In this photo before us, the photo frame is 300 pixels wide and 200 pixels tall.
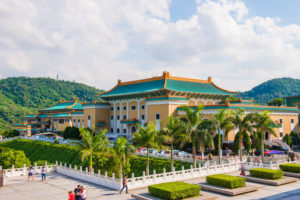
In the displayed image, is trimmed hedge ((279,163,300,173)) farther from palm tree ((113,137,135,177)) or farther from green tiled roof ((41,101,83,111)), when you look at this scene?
green tiled roof ((41,101,83,111))

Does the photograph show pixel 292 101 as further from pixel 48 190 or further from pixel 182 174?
pixel 48 190

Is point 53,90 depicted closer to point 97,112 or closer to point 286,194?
point 97,112

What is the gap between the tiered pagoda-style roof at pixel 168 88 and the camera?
50844 mm

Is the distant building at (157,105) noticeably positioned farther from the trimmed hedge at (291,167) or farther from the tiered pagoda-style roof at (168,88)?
the trimmed hedge at (291,167)

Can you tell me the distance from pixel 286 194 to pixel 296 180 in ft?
15.4

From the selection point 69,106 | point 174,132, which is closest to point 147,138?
point 174,132

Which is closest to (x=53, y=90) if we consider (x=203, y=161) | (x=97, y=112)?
(x=97, y=112)

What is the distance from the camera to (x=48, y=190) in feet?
69.4

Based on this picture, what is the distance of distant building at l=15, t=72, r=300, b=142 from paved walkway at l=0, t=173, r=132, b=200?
78.4 feet

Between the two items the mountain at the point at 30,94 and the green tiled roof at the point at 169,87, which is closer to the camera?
the green tiled roof at the point at 169,87

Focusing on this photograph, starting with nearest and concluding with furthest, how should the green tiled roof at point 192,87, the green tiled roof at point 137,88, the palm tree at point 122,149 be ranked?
the palm tree at point 122,149
the green tiled roof at point 192,87
the green tiled roof at point 137,88

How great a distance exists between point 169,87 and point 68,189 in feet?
104

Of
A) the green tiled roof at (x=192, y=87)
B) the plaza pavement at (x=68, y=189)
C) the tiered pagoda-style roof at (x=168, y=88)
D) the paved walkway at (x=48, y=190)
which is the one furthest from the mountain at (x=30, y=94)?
the plaza pavement at (x=68, y=189)

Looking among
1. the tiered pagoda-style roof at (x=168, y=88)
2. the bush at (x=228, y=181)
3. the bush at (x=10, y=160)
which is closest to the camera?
the bush at (x=228, y=181)
